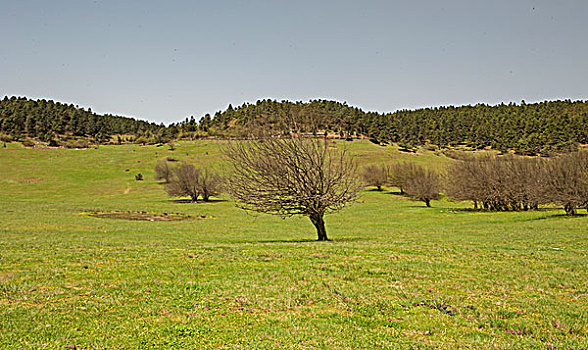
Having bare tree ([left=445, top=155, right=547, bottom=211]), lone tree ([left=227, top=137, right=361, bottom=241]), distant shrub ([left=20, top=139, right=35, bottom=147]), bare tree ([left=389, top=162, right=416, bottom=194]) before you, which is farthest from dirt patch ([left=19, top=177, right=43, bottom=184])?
lone tree ([left=227, top=137, right=361, bottom=241])

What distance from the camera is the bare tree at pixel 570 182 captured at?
133ft

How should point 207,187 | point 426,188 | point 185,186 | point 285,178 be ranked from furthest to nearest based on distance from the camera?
point 207,187, point 185,186, point 426,188, point 285,178

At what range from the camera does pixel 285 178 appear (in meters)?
24.5

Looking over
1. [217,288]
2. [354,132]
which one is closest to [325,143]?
[217,288]

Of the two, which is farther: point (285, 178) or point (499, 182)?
point (499, 182)

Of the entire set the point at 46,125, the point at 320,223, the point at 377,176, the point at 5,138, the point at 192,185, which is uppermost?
the point at 46,125

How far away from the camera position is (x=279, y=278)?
41.3ft

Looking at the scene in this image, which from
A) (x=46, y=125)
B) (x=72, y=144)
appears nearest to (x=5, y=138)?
(x=72, y=144)

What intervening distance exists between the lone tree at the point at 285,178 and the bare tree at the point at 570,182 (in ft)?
92.5

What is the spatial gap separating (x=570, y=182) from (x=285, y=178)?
32.3 meters

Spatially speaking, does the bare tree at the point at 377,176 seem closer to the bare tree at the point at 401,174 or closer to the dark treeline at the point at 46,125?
the bare tree at the point at 401,174

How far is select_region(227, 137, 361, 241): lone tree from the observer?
80.4 feet

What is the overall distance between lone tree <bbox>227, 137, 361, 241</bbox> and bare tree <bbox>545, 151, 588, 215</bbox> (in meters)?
28.2

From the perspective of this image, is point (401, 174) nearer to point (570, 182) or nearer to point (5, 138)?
point (570, 182)
